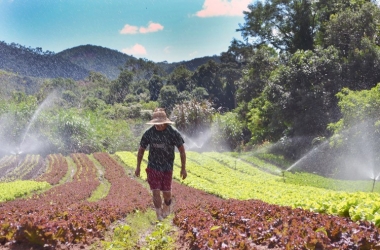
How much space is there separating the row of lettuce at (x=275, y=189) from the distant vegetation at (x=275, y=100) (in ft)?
16.4

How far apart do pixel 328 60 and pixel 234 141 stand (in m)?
19.8

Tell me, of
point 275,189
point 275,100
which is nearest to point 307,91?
point 275,100

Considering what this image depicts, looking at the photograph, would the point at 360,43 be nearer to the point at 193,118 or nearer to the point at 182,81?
the point at 193,118

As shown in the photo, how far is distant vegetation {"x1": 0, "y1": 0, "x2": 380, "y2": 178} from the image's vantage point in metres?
31.1

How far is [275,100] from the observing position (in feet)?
116

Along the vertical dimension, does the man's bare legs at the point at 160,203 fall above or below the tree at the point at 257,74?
below

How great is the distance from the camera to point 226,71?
8081 centimetres

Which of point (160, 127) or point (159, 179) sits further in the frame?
point (159, 179)

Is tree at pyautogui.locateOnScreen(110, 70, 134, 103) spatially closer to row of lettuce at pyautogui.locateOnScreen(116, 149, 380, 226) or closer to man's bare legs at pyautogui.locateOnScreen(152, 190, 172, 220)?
row of lettuce at pyautogui.locateOnScreen(116, 149, 380, 226)

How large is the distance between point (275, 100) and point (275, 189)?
757 inches

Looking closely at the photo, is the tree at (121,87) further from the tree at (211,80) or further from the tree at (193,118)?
the tree at (193,118)

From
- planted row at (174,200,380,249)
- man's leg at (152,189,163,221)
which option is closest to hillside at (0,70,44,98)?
man's leg at (152,189,163,221)

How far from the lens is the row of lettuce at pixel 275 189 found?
22.9 ft

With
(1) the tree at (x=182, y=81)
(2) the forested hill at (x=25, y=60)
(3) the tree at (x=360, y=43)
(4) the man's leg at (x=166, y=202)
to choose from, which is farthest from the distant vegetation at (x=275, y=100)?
(2) the forested hill at (x=25, y=60)
